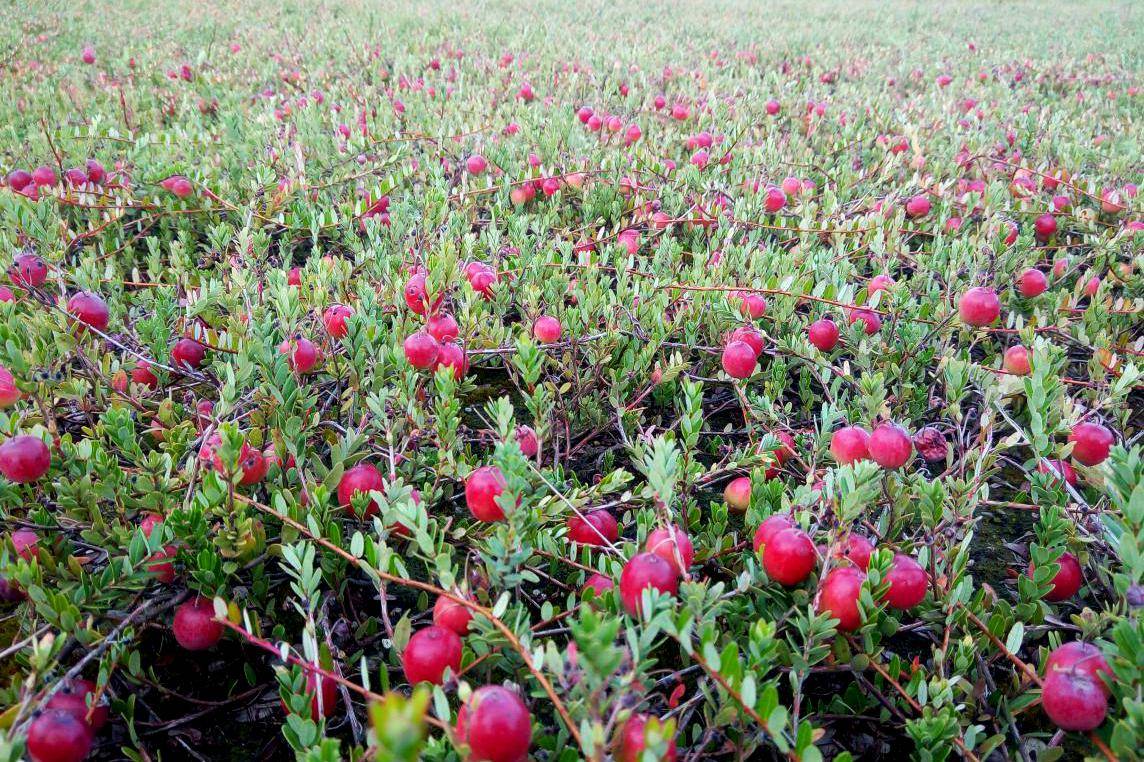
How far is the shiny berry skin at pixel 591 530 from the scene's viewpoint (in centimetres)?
142

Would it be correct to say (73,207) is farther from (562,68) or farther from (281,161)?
(562,68)

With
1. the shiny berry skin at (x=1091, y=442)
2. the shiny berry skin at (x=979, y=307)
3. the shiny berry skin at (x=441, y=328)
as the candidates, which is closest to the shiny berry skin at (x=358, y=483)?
the shiny berry skin at (x=441, y=328)

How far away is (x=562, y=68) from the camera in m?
6.69

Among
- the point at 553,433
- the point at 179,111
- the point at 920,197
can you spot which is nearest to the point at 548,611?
the point at 553,433

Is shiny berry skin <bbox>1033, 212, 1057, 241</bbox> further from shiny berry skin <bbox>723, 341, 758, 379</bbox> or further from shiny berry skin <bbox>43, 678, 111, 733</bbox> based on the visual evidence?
shiny berry skin <bbox>43, 678, 111, 733</bbox>

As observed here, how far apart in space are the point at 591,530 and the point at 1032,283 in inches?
77.0

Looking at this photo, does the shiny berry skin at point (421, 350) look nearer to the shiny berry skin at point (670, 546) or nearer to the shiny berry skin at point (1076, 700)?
the shiny berry skin at point (670, 546)

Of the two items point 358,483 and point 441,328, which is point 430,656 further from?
point 441,328

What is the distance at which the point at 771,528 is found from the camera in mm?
1291

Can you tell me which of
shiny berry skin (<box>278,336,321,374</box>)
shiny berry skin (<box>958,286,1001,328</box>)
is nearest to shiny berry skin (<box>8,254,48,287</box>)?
shiny berry skin (<box>278,336,321,374</box>)

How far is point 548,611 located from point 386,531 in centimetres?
34

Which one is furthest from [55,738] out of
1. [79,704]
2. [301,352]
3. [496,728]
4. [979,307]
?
[979,307]

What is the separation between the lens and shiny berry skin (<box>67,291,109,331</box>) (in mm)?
1845

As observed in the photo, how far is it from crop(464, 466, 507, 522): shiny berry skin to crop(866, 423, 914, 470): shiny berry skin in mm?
778
